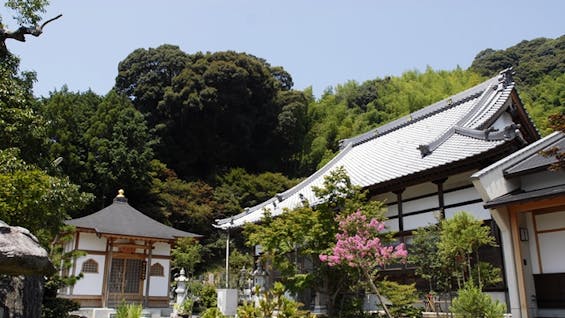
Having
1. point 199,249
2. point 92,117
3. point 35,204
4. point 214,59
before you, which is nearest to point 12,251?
point 35,204

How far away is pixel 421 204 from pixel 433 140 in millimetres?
2206

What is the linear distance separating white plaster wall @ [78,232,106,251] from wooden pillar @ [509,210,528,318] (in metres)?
16.7

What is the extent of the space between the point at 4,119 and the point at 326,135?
26.9 meters

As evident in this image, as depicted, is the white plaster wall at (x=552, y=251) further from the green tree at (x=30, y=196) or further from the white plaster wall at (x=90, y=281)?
the white plaster wall at (x=90, y=281)

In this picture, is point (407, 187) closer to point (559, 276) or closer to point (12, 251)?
point (559, 276)

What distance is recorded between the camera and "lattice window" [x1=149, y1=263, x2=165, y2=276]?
2127 centimetres

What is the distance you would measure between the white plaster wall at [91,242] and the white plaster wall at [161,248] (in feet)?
7.61

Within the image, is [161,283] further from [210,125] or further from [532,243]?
[210,125]

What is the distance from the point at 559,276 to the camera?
29.8ft

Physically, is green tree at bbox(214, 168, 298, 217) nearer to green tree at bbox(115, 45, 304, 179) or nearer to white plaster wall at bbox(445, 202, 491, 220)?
green tree at bbox(115, 45, 304, 179)

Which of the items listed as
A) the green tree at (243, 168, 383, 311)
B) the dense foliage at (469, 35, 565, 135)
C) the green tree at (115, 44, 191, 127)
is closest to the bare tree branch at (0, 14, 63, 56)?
the green tree at (243, 168, 383, 311)

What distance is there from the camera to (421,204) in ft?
39.9

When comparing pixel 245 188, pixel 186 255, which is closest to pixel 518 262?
pixel 186 255

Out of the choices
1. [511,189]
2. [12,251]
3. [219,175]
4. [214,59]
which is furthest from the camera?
[214,59]
